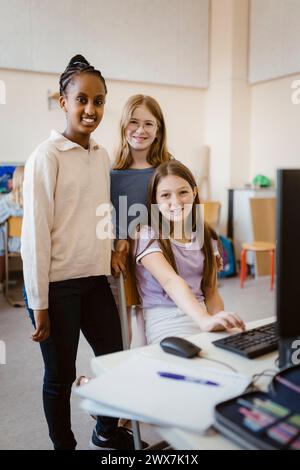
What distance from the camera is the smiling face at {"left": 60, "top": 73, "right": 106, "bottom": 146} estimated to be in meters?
1.42

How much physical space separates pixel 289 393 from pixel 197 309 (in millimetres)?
442

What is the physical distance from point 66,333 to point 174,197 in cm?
58

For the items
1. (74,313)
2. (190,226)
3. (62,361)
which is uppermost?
(190,226)

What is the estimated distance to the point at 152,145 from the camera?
1946mm

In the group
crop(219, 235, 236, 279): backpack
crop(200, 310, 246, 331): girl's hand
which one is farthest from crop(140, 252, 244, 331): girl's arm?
crop(219, 235, 236, 279): backpack

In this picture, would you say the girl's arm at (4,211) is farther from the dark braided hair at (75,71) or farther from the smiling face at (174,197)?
the smiling face at (174,197)

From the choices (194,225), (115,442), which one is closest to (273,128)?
(194,225)

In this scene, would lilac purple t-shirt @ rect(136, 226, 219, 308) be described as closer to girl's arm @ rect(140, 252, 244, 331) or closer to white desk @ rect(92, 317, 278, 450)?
girl's arm @ rect(140, 252, 244, 331)

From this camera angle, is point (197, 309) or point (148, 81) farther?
point (148, 81)

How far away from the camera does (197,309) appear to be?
3.93ft

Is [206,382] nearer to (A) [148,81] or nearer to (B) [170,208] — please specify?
(B) [170,208]

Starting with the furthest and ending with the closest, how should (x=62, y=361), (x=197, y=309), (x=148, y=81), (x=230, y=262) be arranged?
(x=148, y=81) → (x=230, y=262) → (x=62, y=361) → (x=197, y=309)

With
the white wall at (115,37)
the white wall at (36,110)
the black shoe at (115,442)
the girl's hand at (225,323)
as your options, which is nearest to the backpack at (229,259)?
the white wall at (36,110)
